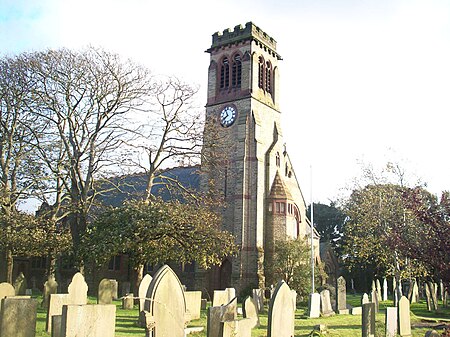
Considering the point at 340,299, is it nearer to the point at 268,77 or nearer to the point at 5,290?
the point at 5,290

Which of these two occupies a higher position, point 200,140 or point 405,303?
point 200,140

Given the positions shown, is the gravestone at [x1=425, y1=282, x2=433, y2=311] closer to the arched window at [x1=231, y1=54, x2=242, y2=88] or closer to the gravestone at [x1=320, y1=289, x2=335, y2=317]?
the gravestone at [x1=320, y1=289, x2=335, y2=317]

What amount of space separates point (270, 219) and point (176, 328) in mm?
27016

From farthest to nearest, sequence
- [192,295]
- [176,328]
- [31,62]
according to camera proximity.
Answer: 1. [31,62]
2. [192,295]
3. [176,328]

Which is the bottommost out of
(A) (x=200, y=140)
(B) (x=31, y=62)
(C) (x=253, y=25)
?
(A) (x=200, y=140)

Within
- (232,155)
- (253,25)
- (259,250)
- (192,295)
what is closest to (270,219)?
(259,250)

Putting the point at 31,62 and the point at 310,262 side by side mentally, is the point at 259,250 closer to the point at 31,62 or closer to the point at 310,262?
the point at 310,262

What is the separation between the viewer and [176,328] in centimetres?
809

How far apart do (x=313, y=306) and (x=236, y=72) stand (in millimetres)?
23449

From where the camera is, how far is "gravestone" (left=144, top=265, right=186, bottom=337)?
780 centimetres

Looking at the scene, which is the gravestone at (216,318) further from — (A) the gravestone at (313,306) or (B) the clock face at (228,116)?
Result: (B) the clock face at (228,116)

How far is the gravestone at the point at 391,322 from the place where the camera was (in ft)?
44.1

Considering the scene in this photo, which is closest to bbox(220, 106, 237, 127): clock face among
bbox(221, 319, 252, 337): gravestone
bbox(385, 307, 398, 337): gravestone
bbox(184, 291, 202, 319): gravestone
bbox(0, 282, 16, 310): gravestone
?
bbox(184, 291, 202, 319): gravestone

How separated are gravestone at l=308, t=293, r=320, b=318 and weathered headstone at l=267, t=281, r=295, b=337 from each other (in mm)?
8209
